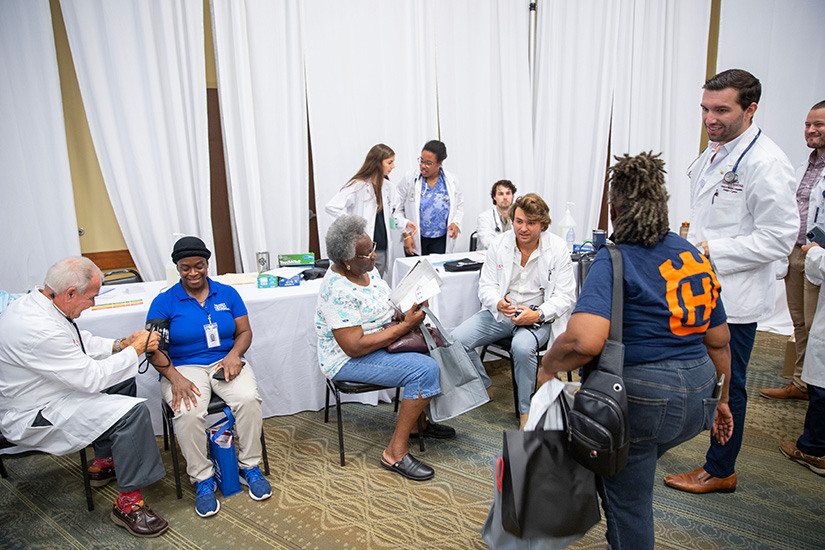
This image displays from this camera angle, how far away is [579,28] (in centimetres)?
514

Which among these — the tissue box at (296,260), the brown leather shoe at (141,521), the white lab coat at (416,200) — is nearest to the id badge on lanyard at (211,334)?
the brown leather shoe at (141,521)

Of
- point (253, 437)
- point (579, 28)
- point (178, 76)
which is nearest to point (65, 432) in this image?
point (253, 437)

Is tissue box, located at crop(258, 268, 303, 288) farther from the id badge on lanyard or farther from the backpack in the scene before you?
the backpack

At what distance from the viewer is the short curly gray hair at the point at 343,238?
2266 millimetres

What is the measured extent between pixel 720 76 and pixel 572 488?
1609 millimetres

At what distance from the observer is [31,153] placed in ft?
11.0

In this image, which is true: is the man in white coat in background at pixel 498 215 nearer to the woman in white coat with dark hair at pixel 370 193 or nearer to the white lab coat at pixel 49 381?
the woman in white coat with dark hair at pixel 370 193

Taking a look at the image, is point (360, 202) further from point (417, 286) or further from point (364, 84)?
point (417, 286)

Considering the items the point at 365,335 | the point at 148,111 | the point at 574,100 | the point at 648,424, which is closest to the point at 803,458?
the point at 648,424

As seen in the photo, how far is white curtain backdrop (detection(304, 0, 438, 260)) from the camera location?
417 centimetres

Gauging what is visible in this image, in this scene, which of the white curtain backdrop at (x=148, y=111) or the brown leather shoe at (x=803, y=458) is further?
the white curtain backdrop at (x=148, y=111)

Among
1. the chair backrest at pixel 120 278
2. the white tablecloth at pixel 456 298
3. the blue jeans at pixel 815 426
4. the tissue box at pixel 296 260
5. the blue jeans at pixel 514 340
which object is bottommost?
the blue jeans at pixel 815 426

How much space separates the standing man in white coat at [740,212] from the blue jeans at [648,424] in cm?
79

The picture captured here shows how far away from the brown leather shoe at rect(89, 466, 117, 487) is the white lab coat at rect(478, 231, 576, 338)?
211 cm
